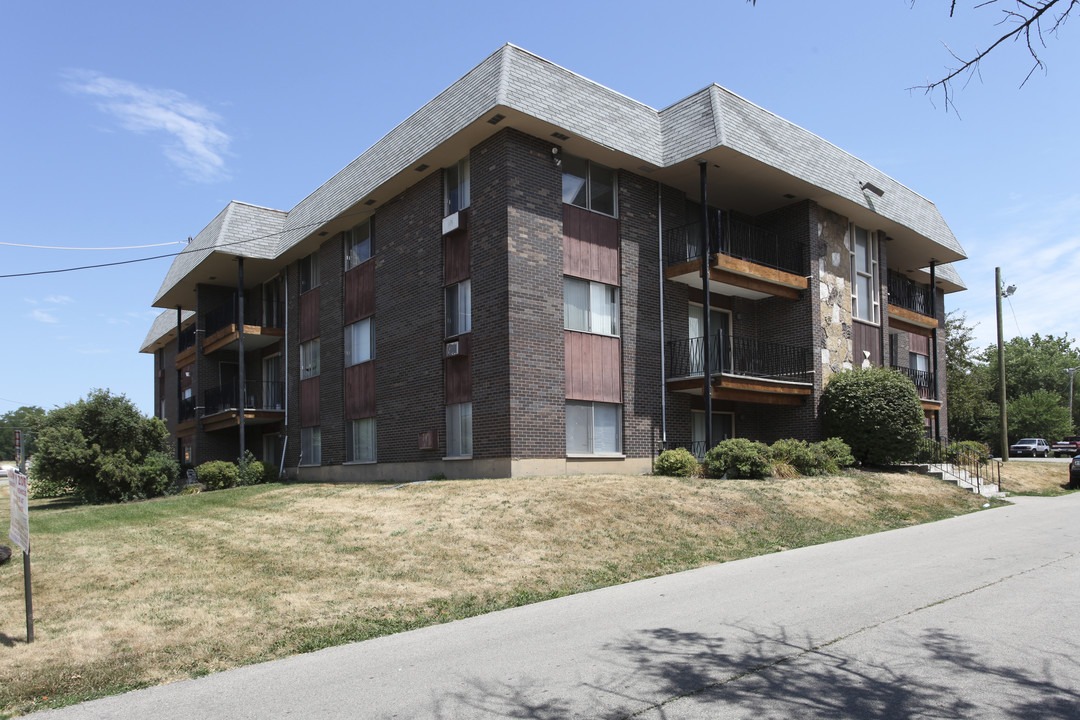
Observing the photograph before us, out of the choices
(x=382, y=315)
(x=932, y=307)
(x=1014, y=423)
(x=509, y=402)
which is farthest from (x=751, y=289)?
(x=1014, y=423)

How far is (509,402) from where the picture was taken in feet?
56.7

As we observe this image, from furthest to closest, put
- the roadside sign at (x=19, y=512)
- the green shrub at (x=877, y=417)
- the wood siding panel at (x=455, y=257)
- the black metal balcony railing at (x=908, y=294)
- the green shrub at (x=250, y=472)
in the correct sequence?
the black metal balcony railing at (x=908, y=294), the green shrub at (x=250, y=472), the green shrub at (x=877, y=417), the wood siding panel at (x=455, y=257), the roadside sign at (x=19, y=512)

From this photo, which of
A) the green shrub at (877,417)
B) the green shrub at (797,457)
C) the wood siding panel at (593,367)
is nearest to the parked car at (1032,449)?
the green shrub at (877,417)

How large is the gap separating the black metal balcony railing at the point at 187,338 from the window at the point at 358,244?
13.1 meters

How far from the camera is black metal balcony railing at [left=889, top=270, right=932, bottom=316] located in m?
28.7

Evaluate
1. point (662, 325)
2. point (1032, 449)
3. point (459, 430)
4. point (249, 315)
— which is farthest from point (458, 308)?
point (1032, 449)

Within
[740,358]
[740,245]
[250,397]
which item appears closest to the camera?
[740,358]

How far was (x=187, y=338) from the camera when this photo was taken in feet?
115

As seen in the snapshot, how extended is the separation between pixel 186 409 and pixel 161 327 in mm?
11583

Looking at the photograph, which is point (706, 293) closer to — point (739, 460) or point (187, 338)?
point (739, 460)

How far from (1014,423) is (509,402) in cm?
5505

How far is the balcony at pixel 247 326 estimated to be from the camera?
92.2 feet

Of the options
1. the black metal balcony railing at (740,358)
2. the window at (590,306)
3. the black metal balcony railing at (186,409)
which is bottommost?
the black metal balcony railing at (186,409)

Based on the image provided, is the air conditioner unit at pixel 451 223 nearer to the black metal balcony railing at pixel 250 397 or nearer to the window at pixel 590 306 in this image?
the window at pixel 590 306
